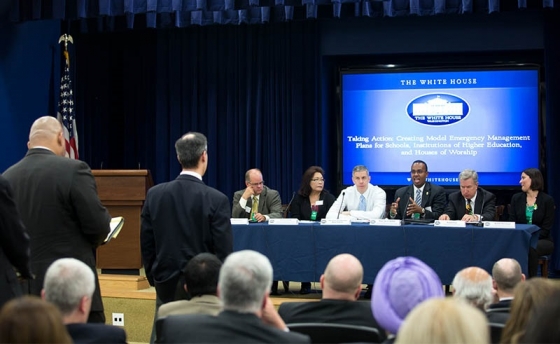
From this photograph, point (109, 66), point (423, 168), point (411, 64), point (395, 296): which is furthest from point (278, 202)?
point (395, 296)

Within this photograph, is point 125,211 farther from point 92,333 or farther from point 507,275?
point 92,333

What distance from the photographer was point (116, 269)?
22.4 ft

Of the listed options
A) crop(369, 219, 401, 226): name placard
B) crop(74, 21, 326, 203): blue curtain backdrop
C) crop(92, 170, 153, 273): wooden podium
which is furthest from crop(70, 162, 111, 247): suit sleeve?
crop(74, 21, 326, 203): blue curtain backdrop

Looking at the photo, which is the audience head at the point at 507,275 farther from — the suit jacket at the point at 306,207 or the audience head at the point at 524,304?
the suit jacket at the point at 306,207

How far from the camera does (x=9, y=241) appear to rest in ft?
10.7

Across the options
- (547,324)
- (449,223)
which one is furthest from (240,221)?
(547,324)

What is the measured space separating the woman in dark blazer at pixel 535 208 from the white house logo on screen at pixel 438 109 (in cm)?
185

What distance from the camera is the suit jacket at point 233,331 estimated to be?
2.42 metres

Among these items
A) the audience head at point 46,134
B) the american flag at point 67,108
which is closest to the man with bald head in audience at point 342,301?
the audience head at point 46,134

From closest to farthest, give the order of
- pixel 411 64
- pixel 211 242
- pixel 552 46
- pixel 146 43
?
1. pixel 211 242
2. pixel 552 46
3. pixel 411 64
4. pixel 146 43

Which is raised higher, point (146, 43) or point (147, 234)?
point (146, 43)

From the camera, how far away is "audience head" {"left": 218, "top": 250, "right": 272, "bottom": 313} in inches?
98.7

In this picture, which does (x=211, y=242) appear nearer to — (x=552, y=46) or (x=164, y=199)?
(x=164, y=199)

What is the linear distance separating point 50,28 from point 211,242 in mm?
5653
